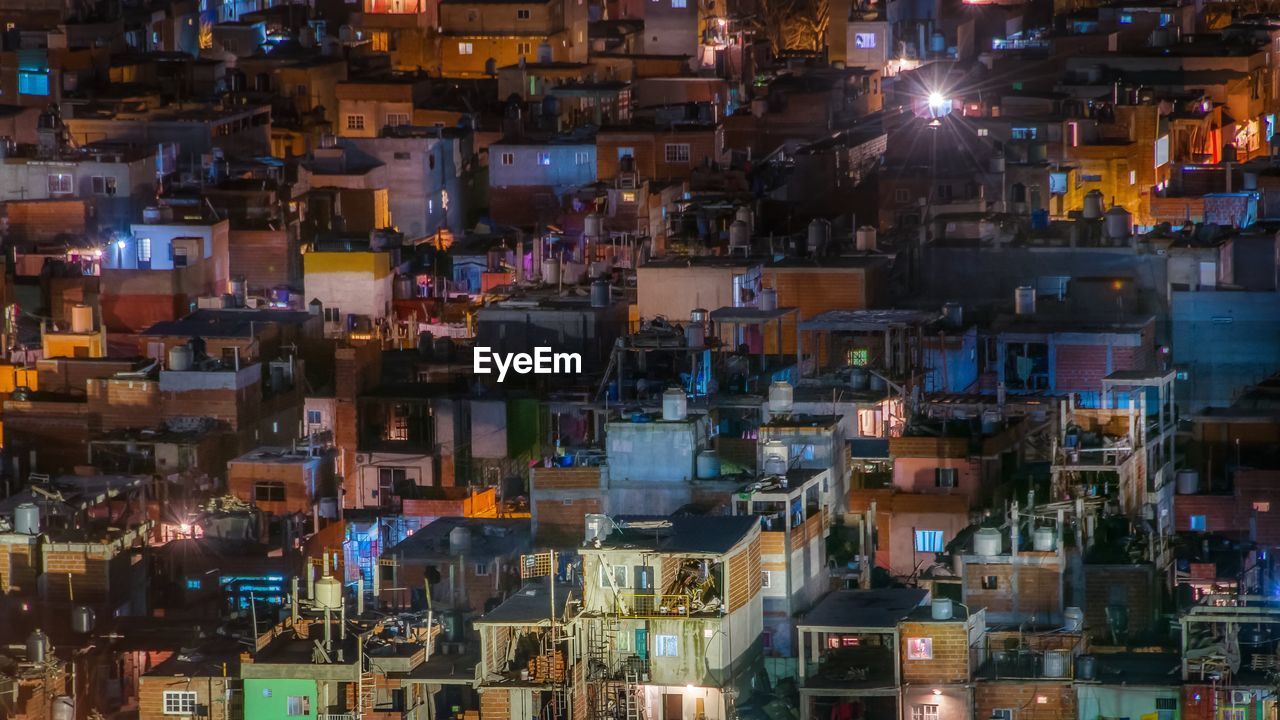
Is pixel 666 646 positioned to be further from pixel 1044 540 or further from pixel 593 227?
pixel 593 227

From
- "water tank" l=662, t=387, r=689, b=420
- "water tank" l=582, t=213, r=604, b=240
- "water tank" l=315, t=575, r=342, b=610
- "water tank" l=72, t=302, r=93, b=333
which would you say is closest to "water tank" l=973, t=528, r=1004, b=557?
"water tank" l=662, t=387, r=689, b=420

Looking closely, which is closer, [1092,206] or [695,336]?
[695,336]

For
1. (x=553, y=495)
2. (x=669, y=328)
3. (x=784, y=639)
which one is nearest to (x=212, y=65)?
(x=669, y=328)

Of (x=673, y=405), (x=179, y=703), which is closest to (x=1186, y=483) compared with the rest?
(x=673, y=405)

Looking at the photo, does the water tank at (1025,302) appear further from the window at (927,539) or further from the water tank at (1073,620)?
the water tank at (1073,620)

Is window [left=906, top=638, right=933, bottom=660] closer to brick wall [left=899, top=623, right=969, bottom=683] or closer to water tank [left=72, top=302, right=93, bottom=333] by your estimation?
brick wall [left=899, top=623, right=969, bottom=683]

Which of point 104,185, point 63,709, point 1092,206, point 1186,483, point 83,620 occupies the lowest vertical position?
point 63,709
